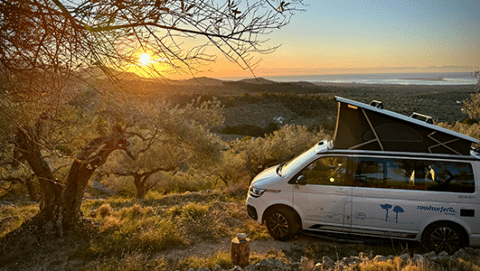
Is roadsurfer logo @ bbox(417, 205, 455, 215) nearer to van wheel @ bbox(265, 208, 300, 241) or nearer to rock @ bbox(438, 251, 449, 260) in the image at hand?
rock @ bbox(438, 251, 449, 260)

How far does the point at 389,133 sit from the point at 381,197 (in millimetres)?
1222

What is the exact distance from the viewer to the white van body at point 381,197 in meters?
5.73

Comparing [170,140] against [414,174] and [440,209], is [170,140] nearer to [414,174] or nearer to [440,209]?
[414,174]

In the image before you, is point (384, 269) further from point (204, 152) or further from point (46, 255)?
point (204, 152)

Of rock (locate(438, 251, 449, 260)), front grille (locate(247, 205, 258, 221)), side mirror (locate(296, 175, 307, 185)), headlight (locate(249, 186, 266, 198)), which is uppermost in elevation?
side mirror (locate(296, 175, 307, 185))

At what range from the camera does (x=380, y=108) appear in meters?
6.66

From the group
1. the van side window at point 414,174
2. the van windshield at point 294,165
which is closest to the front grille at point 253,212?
the van windshield at point 294,165

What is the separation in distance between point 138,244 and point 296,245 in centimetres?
323

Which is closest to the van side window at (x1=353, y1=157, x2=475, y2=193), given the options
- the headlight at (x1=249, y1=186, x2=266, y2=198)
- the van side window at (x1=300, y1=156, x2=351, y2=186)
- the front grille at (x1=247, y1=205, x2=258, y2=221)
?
the van side window at (x1=300, y1=156, x2=351, y2=186)

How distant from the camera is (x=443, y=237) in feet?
19.2

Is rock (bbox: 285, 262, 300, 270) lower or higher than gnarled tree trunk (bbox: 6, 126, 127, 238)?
lower

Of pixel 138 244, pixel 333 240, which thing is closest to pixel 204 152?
pixel 138 244

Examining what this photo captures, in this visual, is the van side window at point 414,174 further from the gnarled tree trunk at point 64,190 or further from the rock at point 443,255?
the gnarled tree trunk at point 64,190

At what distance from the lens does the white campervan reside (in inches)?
226
